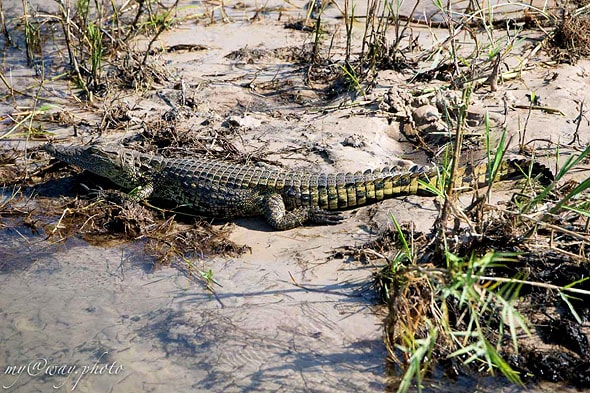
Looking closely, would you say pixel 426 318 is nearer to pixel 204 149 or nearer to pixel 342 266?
pixel 342 266

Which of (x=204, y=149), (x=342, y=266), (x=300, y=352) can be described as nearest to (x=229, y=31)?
(x=204, y=149)

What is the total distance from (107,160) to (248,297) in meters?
2.26

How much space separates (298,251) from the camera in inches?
183

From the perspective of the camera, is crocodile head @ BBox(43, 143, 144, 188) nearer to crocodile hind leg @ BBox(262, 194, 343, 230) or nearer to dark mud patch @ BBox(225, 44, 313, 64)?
crocodile hind leg @ BBox(262, 194, 343, 230)

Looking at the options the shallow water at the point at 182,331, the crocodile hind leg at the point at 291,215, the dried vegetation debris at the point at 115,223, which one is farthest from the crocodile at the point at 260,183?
the shallow water at the point at 182,331

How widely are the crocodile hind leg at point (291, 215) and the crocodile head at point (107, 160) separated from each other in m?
1.29

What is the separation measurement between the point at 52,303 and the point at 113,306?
1.47 feet

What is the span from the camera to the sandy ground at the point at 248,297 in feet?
12.1

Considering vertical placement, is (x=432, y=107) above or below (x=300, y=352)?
above

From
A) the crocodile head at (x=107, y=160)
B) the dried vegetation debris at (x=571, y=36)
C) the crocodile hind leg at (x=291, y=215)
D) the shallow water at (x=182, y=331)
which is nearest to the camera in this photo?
the shallow water at (x=182, y=331)

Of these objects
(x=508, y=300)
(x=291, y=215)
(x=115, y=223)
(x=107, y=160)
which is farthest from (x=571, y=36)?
(x=115, y=223)

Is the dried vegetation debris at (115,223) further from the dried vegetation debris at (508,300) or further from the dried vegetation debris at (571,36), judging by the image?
the dried vegetation debris at (571,36)

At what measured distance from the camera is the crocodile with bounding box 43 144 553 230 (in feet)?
16.8

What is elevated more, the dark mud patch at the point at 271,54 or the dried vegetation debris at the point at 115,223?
the dark mud patch at the point at 271,54
